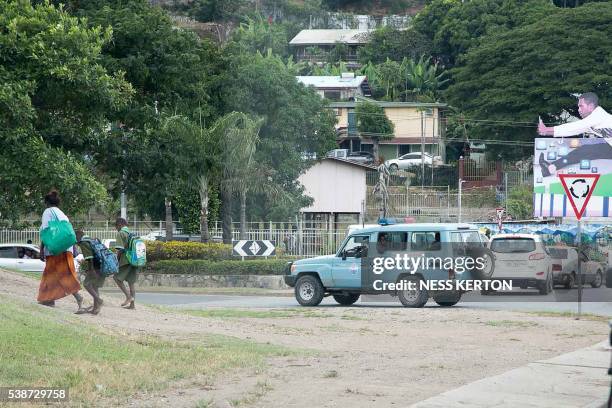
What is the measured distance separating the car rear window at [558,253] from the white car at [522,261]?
73.2 inches

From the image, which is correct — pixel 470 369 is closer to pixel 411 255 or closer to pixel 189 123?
pixel 411 255

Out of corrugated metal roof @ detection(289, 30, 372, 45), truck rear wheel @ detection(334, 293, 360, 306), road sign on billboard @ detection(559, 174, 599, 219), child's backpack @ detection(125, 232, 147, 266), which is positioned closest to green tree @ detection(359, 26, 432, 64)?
corrugated metal roof @ detection(289, 30, 372, 45)

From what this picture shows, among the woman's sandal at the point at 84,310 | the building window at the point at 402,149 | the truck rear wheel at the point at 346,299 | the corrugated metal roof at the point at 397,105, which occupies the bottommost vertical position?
the truck rear wheel at the point at 346,299

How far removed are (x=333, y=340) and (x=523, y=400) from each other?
560 cm

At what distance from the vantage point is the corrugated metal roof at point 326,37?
321 feet

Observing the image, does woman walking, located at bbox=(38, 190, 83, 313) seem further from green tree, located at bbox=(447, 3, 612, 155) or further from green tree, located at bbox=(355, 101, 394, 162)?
green tree, located at bbox=(355, 101, 394, 162)

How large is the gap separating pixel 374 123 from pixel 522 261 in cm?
4431

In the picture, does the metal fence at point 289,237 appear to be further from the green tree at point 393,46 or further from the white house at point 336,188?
the green tree at point 393,46

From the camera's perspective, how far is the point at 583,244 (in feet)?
122

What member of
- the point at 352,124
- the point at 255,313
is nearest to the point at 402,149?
the point at 352,124

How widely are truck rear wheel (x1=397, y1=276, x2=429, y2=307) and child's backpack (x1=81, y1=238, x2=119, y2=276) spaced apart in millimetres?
9066

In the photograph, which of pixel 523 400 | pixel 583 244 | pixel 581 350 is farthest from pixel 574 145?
pixel 523 400

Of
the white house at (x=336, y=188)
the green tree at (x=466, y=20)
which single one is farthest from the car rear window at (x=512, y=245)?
the green tree at (x=466, y=20)

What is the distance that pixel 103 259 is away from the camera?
16703mm
